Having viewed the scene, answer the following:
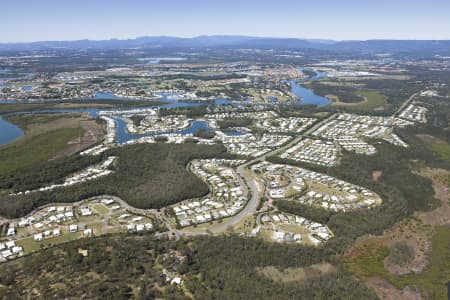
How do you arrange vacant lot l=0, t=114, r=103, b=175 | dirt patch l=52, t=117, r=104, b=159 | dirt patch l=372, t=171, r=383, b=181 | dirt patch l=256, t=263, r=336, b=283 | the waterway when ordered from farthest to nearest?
the waterway < dirt patch l=52, t=117, r=104, b=159 < vacant lot l=0, t=114, r=103, b=175 < dirt patch l=372, t=171, r=383, b=181 < dirt patch l=256, t=263, r=336, b=283

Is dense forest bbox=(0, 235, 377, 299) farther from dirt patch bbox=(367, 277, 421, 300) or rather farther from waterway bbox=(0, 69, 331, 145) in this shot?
waterway bbox=(0, 69, 331, 145)

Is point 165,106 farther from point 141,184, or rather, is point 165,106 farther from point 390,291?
point 390,291

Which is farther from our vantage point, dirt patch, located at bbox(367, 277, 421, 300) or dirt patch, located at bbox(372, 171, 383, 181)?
dirt patch, located at bbox(372, 171, 383, 181)

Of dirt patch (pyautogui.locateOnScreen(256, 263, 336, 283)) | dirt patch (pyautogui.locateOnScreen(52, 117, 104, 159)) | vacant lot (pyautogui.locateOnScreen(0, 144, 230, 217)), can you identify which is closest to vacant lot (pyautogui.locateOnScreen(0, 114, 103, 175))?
dirt patch (pyautogui.locateOnScreen(52, 117, 104, 159))

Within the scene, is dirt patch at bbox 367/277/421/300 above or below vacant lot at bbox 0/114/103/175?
below

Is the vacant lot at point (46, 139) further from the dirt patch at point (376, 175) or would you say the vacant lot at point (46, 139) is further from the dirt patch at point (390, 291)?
the dirt patch at point (390, 291)

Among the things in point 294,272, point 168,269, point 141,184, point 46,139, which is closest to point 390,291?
point 294,272

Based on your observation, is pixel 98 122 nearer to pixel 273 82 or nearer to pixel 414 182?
pixel 414 182
